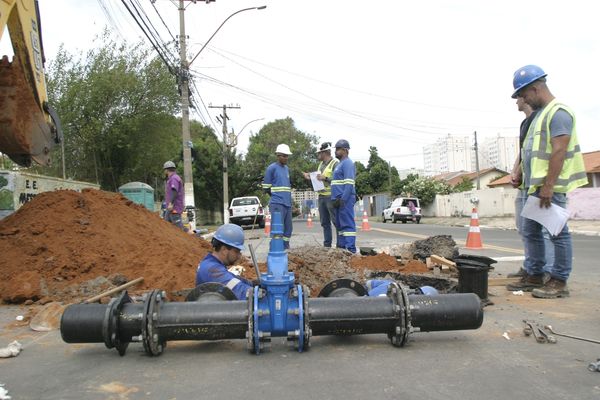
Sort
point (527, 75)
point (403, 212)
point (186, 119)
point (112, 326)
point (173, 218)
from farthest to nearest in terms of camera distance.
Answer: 1. point (403, 212)
2. point (186, 119)
3. point (173, 218)
4. point (527, 75)
5. point (112, 326)

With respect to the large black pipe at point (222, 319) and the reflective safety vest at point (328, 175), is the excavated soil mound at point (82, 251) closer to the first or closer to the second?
the large black pipe at point (222, 319)

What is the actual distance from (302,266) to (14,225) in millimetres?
3632

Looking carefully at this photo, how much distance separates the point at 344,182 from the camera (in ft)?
23.3

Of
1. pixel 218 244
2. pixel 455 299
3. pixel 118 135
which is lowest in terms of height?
pixel 455 299

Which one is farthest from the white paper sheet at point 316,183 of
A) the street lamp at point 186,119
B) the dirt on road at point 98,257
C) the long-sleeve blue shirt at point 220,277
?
the street lamp at point 186,119

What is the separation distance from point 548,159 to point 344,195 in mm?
3129

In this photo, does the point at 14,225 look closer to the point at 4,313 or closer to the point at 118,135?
the point at 4,313

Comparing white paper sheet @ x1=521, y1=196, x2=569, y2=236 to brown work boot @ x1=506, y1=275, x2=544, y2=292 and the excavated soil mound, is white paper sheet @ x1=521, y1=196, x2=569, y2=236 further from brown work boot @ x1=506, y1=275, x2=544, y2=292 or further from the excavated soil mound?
the excavated soil mound

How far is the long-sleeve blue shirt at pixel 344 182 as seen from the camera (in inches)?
280

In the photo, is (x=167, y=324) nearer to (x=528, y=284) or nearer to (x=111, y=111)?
(x=528, y=284)

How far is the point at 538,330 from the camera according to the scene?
329 cm

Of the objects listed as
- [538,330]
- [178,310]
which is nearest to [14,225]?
[178,310]

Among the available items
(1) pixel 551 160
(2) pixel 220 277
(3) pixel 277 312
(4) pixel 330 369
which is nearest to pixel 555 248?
(1) pixel 551 160

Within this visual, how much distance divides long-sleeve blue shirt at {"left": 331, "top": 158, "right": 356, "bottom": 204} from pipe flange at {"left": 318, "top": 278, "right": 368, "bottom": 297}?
372 centimetres
